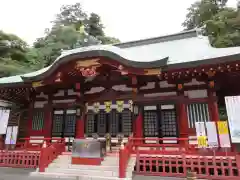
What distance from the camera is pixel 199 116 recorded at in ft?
26.0

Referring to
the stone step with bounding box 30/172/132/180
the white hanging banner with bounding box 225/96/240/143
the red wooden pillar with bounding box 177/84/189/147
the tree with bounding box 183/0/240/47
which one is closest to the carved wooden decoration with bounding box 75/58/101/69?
the red wooden pillar with bounding box 177/84/189/147

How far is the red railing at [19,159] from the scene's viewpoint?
8.28 meters

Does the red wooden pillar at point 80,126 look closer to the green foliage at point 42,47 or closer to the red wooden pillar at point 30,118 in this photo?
the red wooden pillar at point 30,118

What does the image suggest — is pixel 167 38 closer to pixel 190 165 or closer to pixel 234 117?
pixel 234 117

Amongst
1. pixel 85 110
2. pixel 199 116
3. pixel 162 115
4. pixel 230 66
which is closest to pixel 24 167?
pixel 85 110

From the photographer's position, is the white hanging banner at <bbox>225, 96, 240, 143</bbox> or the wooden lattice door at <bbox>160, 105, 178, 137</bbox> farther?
the wooden lattice door at <bbox>160, 105, 178, 137</bbox>

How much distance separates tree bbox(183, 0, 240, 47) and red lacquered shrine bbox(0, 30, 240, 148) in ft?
43.9

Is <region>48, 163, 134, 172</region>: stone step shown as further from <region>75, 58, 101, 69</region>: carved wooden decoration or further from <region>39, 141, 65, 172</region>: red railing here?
<region>75, 58, 101, 69</region>: carved wooden decoration

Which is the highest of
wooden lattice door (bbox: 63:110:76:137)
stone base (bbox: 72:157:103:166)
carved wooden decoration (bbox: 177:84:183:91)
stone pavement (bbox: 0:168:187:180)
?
carved wooden decoration (bbox: 177:84:183:91)

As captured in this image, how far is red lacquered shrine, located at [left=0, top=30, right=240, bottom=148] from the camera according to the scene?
7.60 metres

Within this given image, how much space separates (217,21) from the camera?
22.8 meters

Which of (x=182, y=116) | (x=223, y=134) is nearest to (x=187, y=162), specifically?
(x=223, y=134)

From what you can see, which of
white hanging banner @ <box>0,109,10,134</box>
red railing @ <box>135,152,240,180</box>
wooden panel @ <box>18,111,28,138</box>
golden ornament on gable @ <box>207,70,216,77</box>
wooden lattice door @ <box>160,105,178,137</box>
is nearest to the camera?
red railing @ <box>135,152,240,180</box>

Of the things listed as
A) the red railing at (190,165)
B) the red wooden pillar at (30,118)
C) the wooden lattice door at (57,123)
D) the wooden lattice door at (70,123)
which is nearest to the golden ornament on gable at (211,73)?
the red railing at (190,165)
